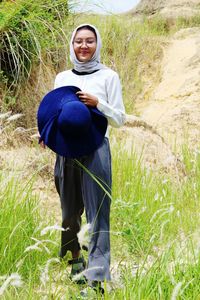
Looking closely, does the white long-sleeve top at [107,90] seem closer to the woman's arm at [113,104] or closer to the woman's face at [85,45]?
the woman's arm at [113,104]

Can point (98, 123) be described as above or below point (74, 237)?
above

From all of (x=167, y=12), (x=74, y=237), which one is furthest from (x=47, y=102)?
(x=167, y=12)

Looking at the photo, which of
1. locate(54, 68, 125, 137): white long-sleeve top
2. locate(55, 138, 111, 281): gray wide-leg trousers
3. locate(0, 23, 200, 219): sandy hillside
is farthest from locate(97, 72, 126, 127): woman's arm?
locate(0, 23, 200, 219): sandy hillside

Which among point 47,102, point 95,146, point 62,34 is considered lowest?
point 95,146

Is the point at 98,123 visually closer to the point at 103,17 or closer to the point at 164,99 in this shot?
the point at 164,99

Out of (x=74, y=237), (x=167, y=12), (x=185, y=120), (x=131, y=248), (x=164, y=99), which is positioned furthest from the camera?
(x=167, y=12)

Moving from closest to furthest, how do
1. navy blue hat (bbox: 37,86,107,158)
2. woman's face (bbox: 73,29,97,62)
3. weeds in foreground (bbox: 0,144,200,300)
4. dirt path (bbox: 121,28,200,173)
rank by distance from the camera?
weeds in foreground (bbox: 0,144,200,300) → navy blue hat (bbox: 37,86,107,158) → woman's face (bbox: 73,29,97,62) → dirt path (bbox: 121,28,200,173)

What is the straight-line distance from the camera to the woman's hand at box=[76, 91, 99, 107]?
3.23m

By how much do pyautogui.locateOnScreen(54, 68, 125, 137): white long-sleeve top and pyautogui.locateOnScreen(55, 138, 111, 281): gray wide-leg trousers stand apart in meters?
0.17

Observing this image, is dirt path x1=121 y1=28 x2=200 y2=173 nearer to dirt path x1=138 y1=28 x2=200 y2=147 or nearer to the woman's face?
dirt path x1=138 y1=28 x2=200 y2=147

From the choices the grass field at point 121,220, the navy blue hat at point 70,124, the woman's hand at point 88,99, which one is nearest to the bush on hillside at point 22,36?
the grass field at point 121,220

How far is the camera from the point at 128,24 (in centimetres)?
1120

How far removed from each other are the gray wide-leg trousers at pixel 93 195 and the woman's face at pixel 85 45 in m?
0.52

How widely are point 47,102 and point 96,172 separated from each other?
0.50 meters
